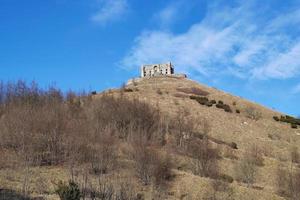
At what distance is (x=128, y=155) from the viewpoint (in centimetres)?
3052

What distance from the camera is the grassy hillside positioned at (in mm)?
25297

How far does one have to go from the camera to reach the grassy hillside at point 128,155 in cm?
2530

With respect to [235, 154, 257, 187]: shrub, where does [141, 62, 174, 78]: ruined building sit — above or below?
above

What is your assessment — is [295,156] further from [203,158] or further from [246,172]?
[203,158]

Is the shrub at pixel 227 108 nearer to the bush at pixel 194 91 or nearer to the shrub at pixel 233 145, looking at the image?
the bush at pixel 194 91

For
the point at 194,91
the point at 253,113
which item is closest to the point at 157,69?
the point at 194,91

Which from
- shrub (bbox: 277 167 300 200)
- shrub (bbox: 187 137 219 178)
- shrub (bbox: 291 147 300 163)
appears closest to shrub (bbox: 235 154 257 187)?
shrub (bbox: 187 137 219 178)

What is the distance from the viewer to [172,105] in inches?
2117

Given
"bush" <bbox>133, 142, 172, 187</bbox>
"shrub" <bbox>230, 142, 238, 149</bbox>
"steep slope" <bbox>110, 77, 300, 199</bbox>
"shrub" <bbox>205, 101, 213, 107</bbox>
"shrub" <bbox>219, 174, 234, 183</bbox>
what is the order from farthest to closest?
1. "shrub" <bbox>205, 101, 213, 107</bbox>
2. "shrub" <bbox>230, 142, 238, 149</bbox>
3. "steep slope" <bbox>110, 77, 300, 199</bbox>
4. "shrub" <bbox>219, 174, 234, 183</bbox>
5. "bush" <bbox>133, 142, 172, 187</bbox>

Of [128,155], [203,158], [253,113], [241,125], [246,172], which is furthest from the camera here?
[253,113]

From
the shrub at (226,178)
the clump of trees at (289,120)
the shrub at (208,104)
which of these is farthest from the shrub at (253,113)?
the shrub at (226,178)

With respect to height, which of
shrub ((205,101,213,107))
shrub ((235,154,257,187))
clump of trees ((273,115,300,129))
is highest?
shrub ((205,101,213,107))

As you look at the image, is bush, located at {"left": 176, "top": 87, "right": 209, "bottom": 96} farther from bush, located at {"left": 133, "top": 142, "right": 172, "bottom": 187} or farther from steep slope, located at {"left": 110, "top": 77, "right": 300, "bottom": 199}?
bush, located at {"left": 133, "top": 142, "right": 172, "bottom": 187}

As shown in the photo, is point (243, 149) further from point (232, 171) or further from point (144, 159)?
point (144, 159)
